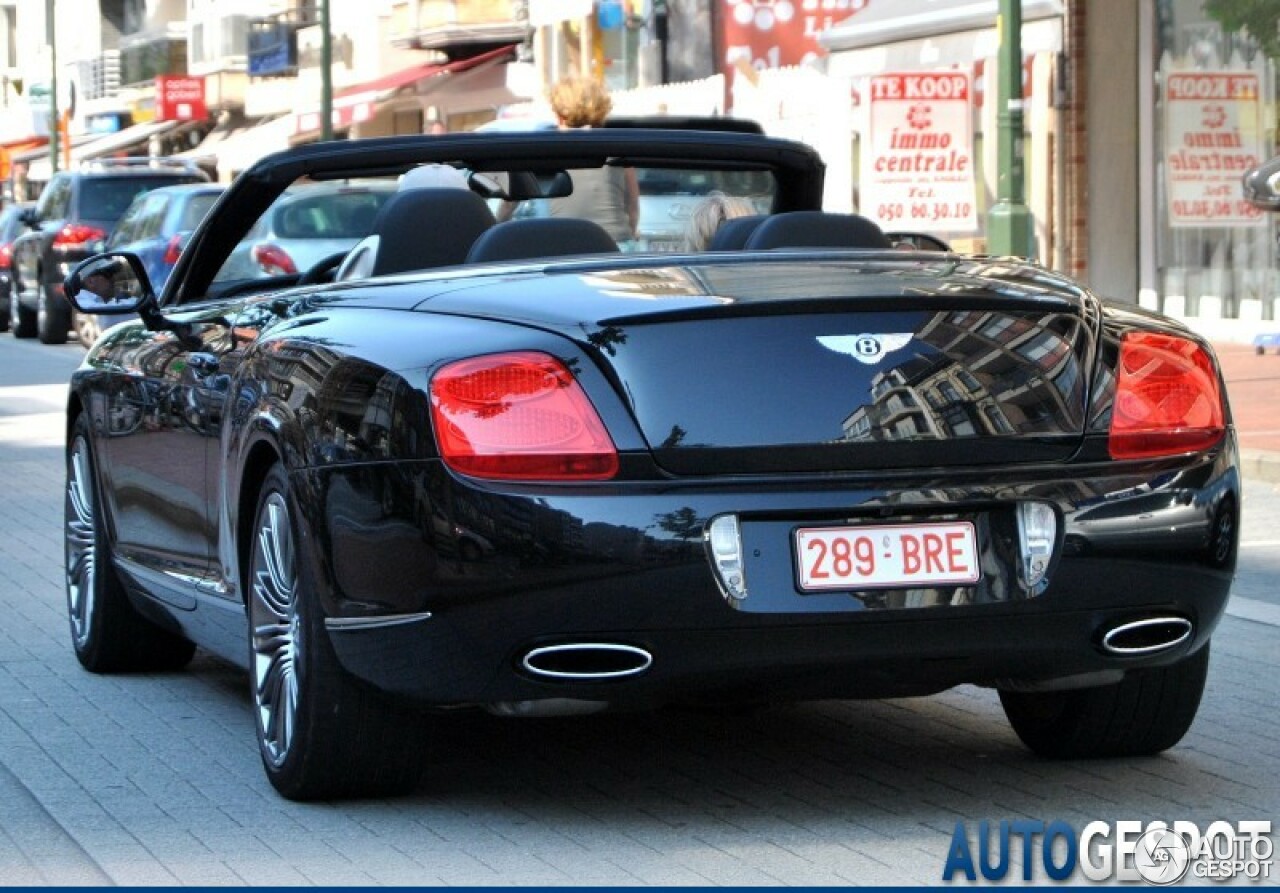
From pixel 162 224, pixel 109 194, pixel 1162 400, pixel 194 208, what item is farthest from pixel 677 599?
pixel 109 194

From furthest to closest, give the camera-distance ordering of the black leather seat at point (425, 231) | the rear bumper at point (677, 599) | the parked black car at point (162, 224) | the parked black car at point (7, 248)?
1. the parked black car at point (7, 248)
2. the parked black car at point (162, 224)
3. the black leather seat at point (425, 231)
4. the rear bumper at point (677, 599)

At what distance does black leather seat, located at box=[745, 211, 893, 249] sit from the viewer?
6535 mm

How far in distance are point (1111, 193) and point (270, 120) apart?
3890cm

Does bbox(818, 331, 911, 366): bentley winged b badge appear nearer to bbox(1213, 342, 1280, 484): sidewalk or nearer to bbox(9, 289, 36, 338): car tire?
bbox(1213, 342, 1280, 484): sidewalk

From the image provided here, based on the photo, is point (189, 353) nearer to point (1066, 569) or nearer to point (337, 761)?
point (337, 761)

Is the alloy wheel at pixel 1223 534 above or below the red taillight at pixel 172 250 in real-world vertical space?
above

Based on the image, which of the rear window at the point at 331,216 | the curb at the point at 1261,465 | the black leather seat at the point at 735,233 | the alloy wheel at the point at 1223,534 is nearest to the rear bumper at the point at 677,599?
the alloy wheel at the point at 1223,534

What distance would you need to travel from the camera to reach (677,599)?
5.26 metres

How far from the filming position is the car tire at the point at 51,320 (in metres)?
30.1

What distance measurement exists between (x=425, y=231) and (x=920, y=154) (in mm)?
15525

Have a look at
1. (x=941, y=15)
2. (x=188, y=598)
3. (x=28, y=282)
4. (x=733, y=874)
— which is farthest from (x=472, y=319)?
(x=28, y=282)

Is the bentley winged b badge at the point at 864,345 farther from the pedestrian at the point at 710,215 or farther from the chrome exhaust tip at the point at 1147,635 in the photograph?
the pedestrian at the point at 710,215

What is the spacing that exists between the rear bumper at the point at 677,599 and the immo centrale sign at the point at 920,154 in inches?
636

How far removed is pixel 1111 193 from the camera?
26.5 metres
